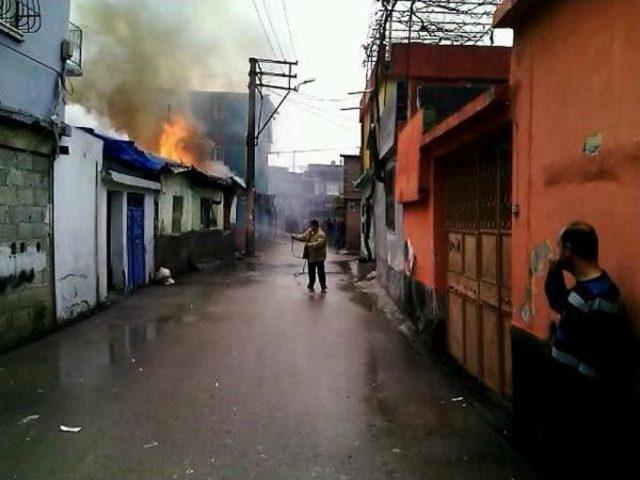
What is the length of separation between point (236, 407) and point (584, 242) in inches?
125

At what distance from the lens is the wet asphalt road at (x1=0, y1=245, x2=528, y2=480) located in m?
3.62

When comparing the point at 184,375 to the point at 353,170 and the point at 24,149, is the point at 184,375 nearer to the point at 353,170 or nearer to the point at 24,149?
the point at 24,149

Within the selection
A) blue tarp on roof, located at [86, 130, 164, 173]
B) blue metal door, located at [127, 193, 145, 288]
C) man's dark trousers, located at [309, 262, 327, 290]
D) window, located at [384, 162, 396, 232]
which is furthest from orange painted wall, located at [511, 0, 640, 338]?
blue metal door, located at [127, 193, 145, 288]

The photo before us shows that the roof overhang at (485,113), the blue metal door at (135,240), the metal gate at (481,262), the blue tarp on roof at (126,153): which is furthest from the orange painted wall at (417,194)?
the blue metal door at (135,240)

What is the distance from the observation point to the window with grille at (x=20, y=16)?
7.04 meters

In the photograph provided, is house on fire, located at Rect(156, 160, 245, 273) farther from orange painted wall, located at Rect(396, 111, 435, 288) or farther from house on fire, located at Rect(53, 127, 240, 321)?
orange painted wall, located at Rect(396, 111, 435, 288)

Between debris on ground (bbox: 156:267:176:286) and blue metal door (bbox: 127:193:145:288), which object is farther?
debris on ground (bbox: 156:267:176:286)

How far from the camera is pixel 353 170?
27.4 meters

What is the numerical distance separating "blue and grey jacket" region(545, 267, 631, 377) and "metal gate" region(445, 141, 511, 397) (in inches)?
78.1

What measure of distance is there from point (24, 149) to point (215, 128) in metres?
32.7

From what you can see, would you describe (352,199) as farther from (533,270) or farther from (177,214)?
(533,270)

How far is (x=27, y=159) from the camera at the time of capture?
23.7 ft

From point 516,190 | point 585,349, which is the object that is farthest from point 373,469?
point 516,190

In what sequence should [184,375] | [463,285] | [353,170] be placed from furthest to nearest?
[353,170]
[463,285]
[184,375]
